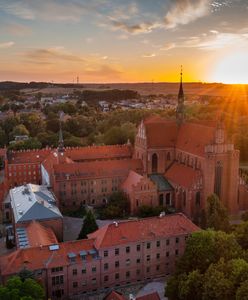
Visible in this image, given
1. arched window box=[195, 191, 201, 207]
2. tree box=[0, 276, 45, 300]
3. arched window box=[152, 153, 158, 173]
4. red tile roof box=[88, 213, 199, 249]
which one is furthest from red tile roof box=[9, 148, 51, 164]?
tree box=[0, 276, 45, 300]

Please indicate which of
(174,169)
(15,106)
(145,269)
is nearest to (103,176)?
(174,169)

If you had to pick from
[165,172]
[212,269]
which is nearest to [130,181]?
[165,172]

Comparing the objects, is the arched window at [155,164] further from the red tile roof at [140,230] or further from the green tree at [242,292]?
the green tree at [242,292]

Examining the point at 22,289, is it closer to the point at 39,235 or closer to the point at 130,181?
the point at 39,235

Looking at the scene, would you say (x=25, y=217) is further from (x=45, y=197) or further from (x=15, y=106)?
(x=15, y=106)

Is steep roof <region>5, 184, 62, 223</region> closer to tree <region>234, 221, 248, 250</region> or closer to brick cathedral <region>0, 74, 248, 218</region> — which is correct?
brick cathedral <region>0, 74, 248, 218</region>

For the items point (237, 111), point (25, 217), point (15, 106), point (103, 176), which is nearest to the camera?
point (25, 217)
